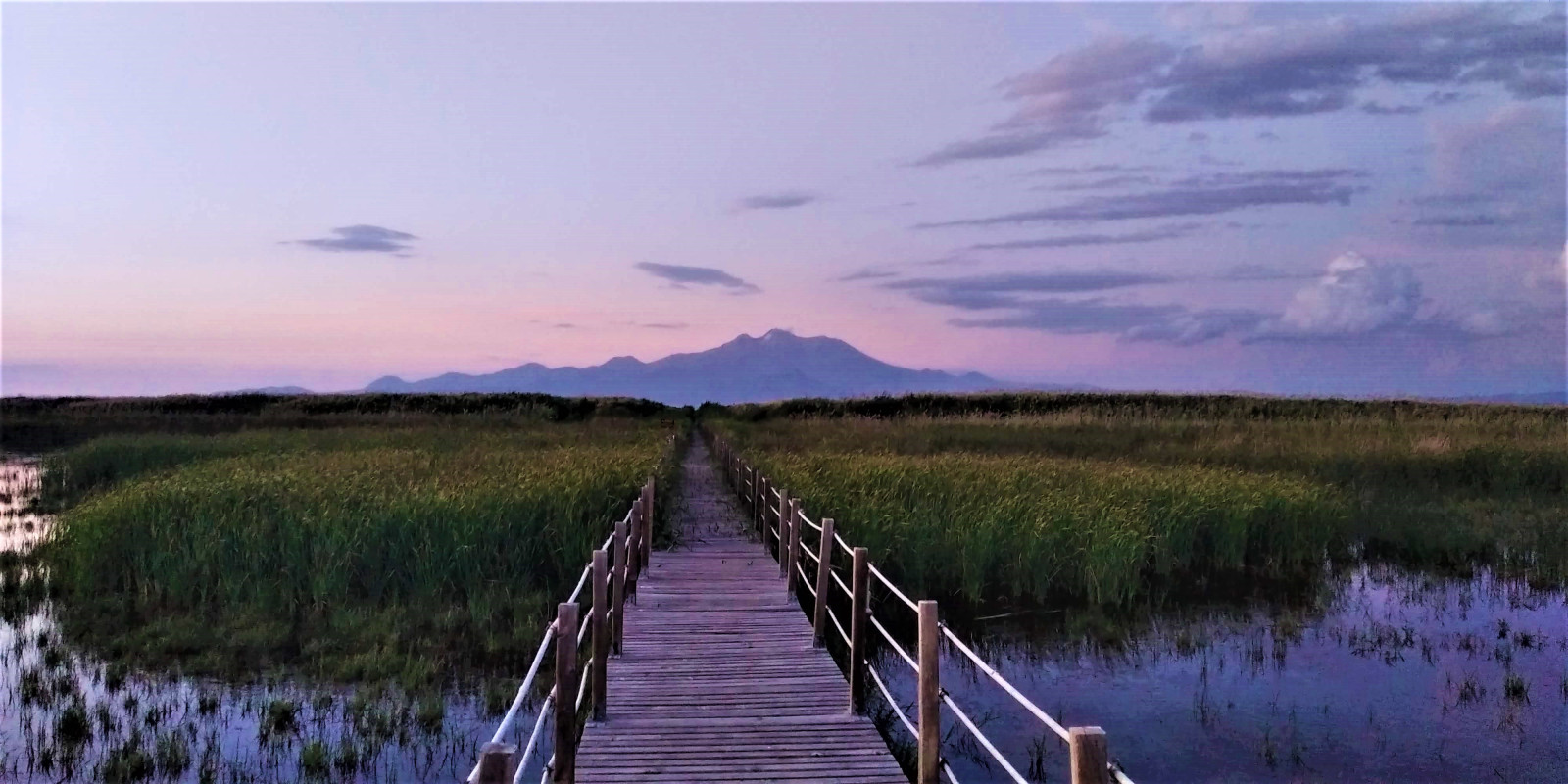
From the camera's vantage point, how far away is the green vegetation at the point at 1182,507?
13.0 m

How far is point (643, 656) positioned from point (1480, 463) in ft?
71.8

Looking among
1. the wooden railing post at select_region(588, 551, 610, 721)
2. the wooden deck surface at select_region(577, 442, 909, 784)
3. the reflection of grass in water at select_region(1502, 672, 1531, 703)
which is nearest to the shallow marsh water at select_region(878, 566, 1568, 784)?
the reflection of grass in water at select_region(1502, 672, 1531, 703)

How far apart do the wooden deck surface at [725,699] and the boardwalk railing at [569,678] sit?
0.93ft

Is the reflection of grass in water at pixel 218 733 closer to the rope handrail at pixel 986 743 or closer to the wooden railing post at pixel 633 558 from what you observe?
the wooden railing post at pixel 633 558

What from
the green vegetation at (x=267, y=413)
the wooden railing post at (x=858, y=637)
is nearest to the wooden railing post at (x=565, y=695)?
the wooden railing post at (x=858, y=637)

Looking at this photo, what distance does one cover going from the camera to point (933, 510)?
1439 centimetres

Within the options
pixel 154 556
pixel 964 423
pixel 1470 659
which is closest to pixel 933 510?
pixel 1470 659

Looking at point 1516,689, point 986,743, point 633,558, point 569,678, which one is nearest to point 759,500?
point 633,558

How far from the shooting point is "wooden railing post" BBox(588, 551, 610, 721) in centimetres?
695

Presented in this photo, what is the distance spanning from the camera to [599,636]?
7.16 meters

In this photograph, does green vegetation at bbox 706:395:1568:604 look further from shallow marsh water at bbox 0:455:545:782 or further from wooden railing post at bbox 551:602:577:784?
wooden railing post at bbox 551:602:577:784

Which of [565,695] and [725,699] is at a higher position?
[565,695]

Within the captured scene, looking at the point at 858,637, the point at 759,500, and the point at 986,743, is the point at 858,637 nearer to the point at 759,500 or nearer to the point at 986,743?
the point at 986,743

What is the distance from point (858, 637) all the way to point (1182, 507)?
30.9 ft
